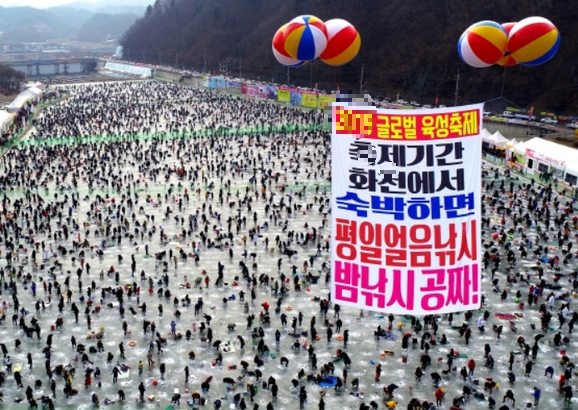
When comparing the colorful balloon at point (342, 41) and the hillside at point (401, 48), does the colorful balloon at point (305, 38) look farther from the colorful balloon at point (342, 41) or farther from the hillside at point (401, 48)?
the hillside at point (401, 48)

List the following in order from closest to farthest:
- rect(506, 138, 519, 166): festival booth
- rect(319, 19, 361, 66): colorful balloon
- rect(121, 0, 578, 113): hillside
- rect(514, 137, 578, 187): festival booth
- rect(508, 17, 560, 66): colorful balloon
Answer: rect(319, 19, 361, 66): colorful balloon, rect(508, 17, 560, 66): colorful balloon, rect(514, 137, 578, 187): festival booth, rect(506, 138, 519, 166): festival booth, rect(121, 0, 578, 113): hillside

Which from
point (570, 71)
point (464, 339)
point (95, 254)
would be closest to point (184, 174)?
point (95, 254)

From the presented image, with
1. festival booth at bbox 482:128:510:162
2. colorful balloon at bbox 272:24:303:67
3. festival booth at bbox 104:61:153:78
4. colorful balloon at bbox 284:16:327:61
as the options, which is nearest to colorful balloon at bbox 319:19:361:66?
colorful balloon at bbox 284:16:327:61

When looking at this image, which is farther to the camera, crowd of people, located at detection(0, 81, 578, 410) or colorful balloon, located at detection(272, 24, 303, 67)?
colorful balloon, located at detection(272, 24, 303, 67)

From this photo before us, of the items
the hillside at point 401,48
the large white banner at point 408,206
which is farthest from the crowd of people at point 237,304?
the hillside at point 401,48

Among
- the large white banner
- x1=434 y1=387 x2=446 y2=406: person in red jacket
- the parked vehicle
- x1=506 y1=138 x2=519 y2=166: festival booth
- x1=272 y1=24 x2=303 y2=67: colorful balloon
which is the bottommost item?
x1=434 y1=387 x2=446 y2=406: person in red jacket

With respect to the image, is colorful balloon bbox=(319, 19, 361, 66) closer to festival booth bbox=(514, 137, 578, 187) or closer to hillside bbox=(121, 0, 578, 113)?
festival booth bbox=(514, 137, 578, 187)

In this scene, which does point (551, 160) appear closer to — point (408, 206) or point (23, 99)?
point (408, 206)
